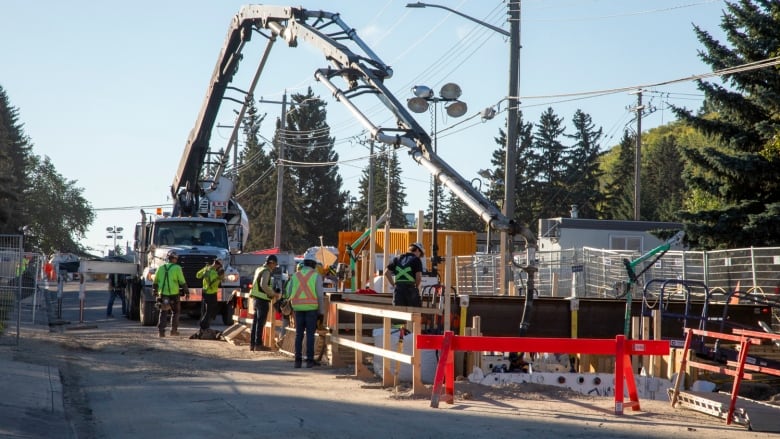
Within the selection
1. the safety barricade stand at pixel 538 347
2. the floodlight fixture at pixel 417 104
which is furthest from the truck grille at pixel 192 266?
the safety barricade stand at pixel 538 347

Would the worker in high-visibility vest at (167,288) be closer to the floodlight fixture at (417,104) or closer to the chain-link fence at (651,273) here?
the floodlight fixture at (417,104)

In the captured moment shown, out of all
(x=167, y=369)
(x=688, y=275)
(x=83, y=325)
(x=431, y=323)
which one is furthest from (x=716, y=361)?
(x=83, y=325)

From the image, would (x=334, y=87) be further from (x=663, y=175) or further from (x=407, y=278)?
(x=663, y=175)

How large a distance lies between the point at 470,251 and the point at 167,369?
102 ft

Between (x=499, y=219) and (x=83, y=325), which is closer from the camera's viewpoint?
(x=499, y=219)

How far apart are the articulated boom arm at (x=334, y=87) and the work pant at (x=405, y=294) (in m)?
1.54

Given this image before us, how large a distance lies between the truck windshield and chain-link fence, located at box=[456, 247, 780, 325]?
6351 mm

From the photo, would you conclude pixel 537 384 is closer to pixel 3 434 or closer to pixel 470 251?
pixel 3 434

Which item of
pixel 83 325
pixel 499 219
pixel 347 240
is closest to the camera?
pixel 499 219

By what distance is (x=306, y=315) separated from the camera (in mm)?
15625

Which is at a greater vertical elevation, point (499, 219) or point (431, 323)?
point (499, 219)

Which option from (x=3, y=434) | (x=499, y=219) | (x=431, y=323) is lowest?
(x=3, y=434)

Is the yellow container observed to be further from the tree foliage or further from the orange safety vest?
the tree foliage

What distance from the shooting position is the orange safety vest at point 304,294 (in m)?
15.5
